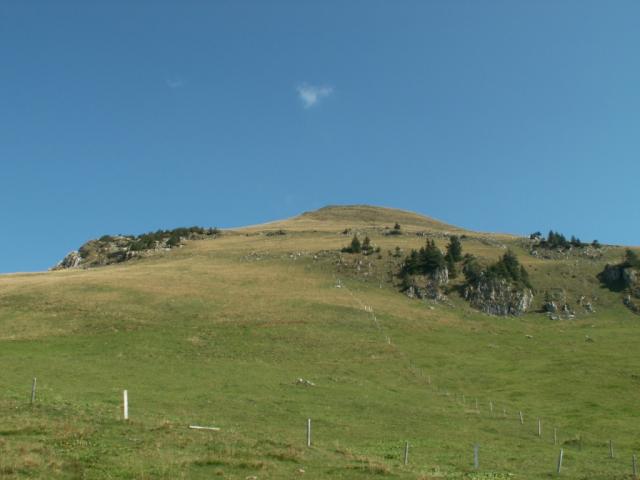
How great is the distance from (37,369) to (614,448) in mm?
44710

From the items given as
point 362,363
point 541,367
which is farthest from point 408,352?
point 541,367

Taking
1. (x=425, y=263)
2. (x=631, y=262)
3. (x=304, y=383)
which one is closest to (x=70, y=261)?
(x=425, y=263)

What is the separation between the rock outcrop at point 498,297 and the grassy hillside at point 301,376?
9.69 feet

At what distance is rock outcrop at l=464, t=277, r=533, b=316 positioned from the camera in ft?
319

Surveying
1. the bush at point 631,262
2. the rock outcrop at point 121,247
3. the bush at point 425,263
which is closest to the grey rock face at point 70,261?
the rock outcrop at point 121,247

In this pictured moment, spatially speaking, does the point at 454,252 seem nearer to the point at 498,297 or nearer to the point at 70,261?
the point at 498,297

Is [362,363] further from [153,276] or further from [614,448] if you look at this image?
[153,276]

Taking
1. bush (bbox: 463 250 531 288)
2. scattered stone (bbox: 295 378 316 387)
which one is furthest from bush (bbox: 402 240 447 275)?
scattered stone (bbox: 295 378 316 387)

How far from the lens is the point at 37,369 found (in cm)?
5044

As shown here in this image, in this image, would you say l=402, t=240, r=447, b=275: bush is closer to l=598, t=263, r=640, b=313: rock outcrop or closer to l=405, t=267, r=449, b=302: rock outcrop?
l=405, t=267, r=449, b=302: rock outcrop

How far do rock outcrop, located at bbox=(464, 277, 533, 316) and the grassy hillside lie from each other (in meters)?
2.95

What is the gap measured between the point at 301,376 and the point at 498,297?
53.5 metres

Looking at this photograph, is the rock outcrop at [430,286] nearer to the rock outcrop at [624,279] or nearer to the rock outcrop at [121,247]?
the rock outcrop at [624,279]

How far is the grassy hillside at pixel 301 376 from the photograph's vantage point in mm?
23062
